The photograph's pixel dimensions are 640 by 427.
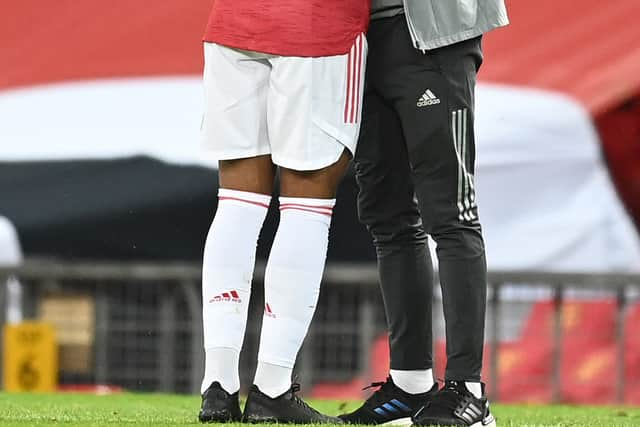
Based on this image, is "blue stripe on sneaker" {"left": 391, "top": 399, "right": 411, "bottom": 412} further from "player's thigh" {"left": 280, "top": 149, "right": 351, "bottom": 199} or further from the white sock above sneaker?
"player's thigh" {"left": 280, "top": 149, "right": 351, "bottom": 199}

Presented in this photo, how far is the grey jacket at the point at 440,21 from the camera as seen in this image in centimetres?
331

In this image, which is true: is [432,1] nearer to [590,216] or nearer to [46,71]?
[590,216]

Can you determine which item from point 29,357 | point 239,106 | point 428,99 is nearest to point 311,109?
point 239,106

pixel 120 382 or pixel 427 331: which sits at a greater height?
pixel 427 331

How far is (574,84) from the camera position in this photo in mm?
7453

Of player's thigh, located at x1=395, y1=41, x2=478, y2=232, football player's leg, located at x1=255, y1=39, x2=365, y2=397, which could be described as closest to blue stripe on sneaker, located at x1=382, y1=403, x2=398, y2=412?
football player's leg, located at x1=255, y1=39, x2=365, y2=397

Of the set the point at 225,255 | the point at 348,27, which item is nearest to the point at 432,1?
the point at 348,27

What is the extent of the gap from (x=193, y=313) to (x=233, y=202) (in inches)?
125

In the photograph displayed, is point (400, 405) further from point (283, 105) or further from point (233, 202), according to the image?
point (283, 105)

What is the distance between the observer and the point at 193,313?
6445 mm

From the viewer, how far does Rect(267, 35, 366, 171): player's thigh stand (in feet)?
10.7

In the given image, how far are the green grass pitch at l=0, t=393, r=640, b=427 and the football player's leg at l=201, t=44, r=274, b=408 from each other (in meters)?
0.20

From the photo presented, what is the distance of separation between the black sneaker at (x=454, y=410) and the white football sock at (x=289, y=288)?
309 mm

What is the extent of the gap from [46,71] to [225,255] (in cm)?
546
